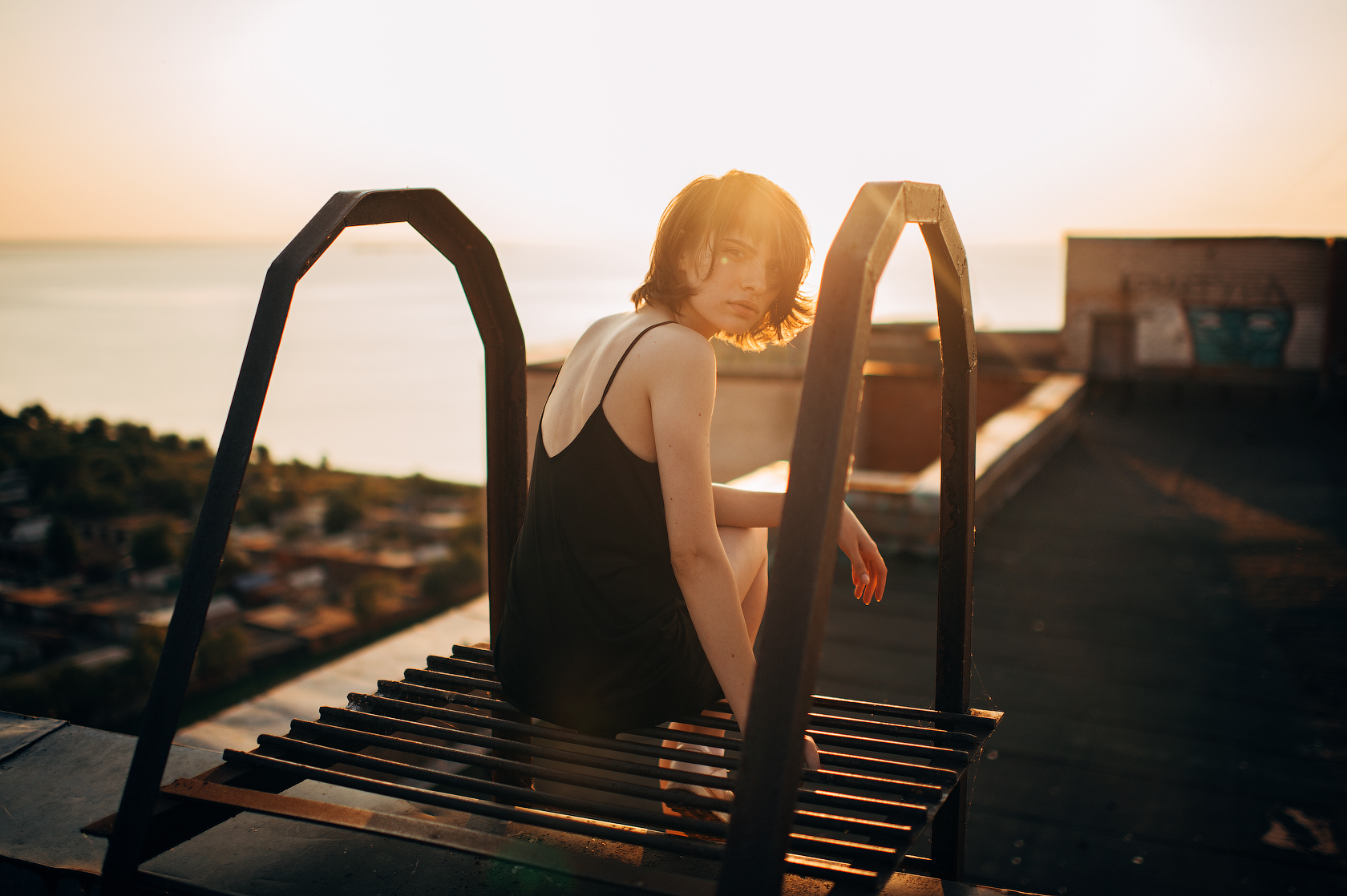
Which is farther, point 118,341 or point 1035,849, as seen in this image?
point 118,341

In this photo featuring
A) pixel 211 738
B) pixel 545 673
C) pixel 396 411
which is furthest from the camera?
pixel 396 411

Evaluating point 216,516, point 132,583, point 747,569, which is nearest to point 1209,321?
point 747,569

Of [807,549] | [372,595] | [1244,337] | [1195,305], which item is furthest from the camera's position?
[372,595]

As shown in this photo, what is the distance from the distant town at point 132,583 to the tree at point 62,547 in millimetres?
55

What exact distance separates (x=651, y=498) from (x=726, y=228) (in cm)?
48

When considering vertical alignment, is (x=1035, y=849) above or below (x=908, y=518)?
below

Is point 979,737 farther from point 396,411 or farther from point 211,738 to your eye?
point 396,411

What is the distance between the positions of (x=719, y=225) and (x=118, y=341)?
378 ft

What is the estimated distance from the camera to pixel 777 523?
171 centimetres

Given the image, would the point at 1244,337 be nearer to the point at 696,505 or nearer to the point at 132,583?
the point at 696,505

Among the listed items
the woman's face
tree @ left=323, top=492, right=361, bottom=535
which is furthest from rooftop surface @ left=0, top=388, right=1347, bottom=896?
tree @ left=323, top=492, right=361, bottom=535

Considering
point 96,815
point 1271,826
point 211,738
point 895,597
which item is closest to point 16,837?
point 96,815

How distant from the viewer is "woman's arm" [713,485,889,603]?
1723mm

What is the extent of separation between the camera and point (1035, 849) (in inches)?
104
